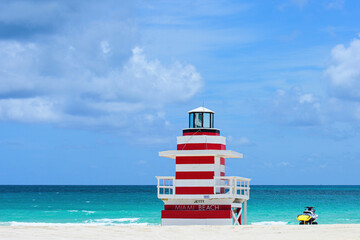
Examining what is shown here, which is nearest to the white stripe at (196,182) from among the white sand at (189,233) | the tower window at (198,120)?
the tower window at (198,120)

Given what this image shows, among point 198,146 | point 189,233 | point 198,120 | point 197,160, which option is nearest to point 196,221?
point 197,160

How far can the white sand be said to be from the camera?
46.3ft

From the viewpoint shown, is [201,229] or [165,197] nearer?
[201,229]

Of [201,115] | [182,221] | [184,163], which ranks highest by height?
[201,115]

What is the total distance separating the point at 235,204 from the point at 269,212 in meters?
30.5

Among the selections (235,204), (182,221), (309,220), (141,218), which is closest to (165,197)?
(182,221)

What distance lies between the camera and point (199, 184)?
2117 centimetres

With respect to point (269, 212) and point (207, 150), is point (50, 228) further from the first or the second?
point (269, 212)

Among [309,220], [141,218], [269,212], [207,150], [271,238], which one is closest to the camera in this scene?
[271,238]

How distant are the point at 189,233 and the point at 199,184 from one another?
607 centimetres

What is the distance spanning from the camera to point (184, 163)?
69.7 feet

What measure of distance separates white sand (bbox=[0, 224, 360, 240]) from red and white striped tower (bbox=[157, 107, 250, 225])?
4.78 m

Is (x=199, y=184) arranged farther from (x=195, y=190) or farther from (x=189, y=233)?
(x=189, y=233)

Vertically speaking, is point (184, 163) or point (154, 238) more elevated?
point (184, 163)
